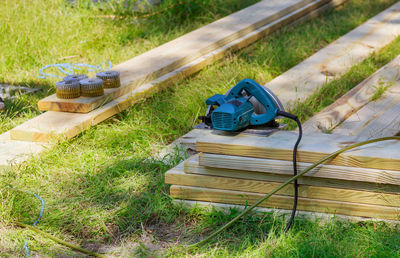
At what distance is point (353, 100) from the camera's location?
3.98 metres

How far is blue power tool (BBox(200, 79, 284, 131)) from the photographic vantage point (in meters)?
2.73

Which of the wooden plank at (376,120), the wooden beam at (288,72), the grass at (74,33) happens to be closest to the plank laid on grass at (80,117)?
the wooden beam at (288,72)

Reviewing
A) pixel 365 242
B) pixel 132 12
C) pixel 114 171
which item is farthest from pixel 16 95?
pixel 365 242

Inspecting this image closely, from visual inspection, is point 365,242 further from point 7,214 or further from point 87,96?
point 87,96

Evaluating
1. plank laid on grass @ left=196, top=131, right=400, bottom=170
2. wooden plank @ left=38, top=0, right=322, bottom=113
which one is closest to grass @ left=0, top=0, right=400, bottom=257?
wooden plank @ left=38, top=0, right=322, bottom=113

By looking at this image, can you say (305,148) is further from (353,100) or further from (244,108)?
(353,100)

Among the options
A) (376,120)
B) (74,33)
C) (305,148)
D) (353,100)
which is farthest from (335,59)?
(74,33)

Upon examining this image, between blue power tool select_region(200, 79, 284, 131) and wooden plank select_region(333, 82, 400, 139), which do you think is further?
wooden plank select_region(333, 82, 400, 139)

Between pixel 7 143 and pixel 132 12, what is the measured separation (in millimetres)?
3209

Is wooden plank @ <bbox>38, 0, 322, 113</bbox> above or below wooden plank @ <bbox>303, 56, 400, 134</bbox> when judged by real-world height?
above

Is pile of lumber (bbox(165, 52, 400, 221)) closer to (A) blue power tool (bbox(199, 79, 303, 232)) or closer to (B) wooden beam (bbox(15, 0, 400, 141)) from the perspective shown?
(A) blue power tool (bbox(199, 79, 303, 232))

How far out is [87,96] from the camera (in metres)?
3.81

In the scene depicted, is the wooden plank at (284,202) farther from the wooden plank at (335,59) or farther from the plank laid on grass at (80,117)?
the wooden plank at (335,59)

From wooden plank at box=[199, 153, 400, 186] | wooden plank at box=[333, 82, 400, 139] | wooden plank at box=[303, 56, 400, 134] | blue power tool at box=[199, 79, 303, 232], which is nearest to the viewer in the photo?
wooden plank at box=[199, 153, 400, 186]
